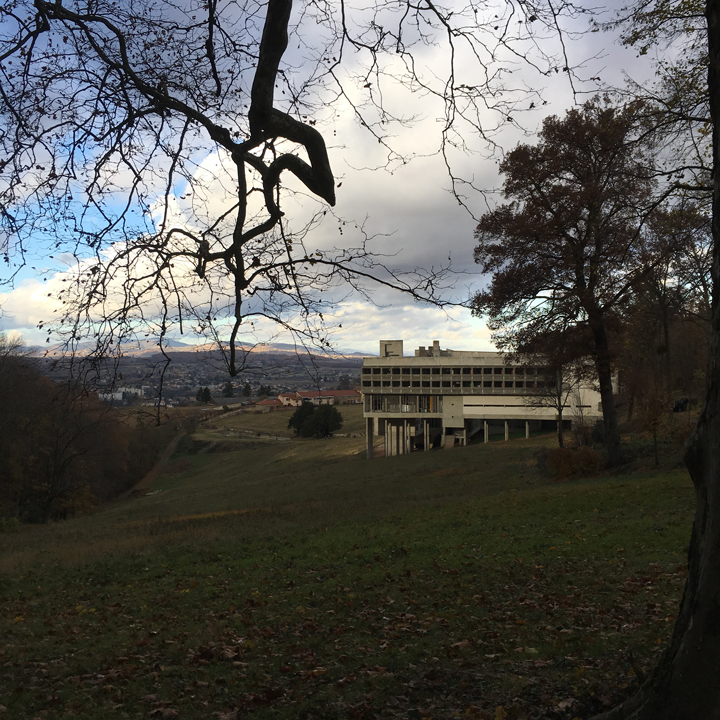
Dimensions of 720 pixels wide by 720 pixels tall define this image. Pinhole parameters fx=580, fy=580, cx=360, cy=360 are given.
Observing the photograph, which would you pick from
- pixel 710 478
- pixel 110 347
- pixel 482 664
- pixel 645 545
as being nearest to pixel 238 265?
pixel 110 347

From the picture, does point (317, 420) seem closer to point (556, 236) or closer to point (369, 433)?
point (369, 433)

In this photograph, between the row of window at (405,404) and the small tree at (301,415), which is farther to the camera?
the small tree at (301,415)

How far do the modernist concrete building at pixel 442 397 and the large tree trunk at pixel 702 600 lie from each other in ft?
170

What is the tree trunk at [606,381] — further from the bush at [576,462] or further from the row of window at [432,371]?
the row of window at [432,371]

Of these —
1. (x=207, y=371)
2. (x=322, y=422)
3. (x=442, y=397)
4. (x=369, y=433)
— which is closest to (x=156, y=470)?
(x=322, y=422)

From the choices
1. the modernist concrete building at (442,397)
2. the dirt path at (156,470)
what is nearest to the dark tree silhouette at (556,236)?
the modernist concrete building at (442,397)

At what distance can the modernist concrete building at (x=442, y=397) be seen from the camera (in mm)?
56531

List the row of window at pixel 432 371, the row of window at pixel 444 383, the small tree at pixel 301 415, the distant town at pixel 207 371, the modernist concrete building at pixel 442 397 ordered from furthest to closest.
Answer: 1. the small tree at pixel 301 415
2. the row of window at pixel 432 371
3. the modernist concrete building at pixel 442 397
4. the row of window at pixel 444 383
5. the distant town at pixel 207 371

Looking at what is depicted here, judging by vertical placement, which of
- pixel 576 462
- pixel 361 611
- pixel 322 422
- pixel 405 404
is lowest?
pixel 361 611

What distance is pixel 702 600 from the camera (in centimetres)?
319

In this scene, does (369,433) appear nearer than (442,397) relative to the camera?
No

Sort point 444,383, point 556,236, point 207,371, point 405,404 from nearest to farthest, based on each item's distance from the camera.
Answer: point 207,371 → point 556,236 → point 444,383 → point 405,404

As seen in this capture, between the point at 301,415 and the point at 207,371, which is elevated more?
the point at 207,371

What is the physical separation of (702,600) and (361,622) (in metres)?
5.08
